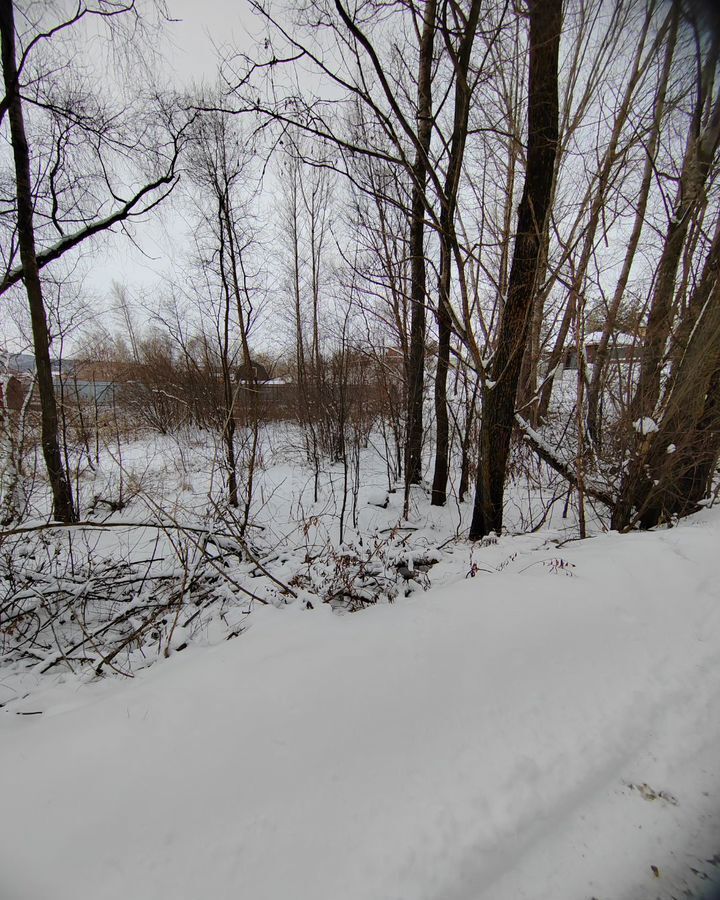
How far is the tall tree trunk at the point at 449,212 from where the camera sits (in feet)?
9.82

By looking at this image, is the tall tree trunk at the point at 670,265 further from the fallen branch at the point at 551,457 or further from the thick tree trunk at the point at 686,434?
the fallen branch at the point at 551,457

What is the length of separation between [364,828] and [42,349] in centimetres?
742

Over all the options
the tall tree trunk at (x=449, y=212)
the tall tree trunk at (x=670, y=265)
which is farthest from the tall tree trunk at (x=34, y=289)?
the tall tree trunk at (x=670, y=265)

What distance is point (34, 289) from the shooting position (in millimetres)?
5246

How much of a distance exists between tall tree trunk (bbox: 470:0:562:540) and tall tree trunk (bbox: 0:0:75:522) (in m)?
6.59

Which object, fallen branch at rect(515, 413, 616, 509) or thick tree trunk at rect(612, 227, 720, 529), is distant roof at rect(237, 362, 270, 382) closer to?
fallen branch at rect(515, 413, 616, 509)

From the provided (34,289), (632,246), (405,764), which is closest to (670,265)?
(632,246)

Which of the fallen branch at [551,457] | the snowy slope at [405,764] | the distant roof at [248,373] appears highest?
the distant roof at [248,373]

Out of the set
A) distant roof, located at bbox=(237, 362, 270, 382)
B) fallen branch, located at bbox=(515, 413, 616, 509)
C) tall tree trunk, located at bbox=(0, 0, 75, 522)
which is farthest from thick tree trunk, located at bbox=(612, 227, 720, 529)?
tall tree trunk, located at bbox=(0, 0, 75, 522)

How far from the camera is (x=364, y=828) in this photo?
1002mm

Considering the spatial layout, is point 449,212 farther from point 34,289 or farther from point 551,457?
point 34,289

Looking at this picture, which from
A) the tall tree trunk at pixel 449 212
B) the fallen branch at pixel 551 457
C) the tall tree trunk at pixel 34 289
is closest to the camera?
the tall tree trunk at pixel 449 212

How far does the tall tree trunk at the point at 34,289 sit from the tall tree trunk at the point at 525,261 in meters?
6.59

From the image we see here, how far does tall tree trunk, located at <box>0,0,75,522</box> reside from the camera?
4816 millimetres
